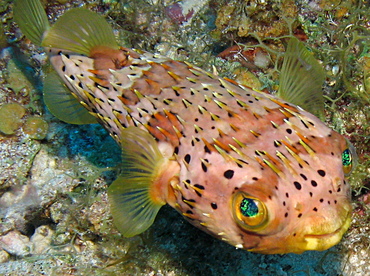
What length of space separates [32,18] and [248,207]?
10.6 feet

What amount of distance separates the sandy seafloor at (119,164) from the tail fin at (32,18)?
1165 millimetres

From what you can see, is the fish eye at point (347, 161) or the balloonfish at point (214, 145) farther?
the fish eye at point (347, 161)

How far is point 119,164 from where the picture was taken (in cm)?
395

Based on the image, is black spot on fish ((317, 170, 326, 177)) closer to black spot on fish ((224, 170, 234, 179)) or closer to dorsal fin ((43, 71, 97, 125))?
black spot on fish ((224, 170, 234, 179))

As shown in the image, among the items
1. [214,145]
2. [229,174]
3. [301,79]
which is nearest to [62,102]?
[214,145]

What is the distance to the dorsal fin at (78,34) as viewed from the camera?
130 inches

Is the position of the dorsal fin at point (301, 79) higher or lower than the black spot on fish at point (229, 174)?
higher

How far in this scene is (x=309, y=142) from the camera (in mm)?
2193

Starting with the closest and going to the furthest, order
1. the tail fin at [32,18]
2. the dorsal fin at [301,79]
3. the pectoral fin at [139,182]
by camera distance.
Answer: the pectoral fin at [139,182] < the dorsal fin at [301,79] < the tail fin at [32,18]

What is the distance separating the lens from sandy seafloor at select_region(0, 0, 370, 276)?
339cm

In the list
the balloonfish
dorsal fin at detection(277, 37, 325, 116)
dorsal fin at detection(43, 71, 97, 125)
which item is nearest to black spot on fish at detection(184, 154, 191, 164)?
the balloonfish

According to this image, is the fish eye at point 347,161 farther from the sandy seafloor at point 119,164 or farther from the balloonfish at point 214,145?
the sandy seafloor at point 119,164

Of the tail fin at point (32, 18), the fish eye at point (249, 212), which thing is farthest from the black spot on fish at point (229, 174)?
the tail fin at point (32, 18)

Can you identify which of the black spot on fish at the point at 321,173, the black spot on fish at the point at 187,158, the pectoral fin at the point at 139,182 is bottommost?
the pectoral fin at the point at 139,182
